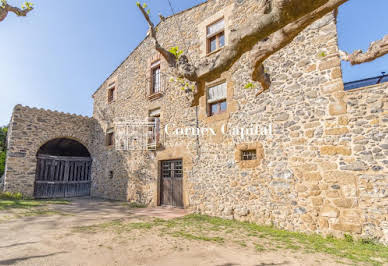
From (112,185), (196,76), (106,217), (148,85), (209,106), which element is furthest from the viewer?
(112,185)

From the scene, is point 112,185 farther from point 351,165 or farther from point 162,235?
point 351,165

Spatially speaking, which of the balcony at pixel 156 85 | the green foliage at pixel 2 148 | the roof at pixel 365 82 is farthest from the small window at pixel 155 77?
the green foliage at pixel 2 148

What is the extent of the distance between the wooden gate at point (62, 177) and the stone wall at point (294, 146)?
566 centimetres

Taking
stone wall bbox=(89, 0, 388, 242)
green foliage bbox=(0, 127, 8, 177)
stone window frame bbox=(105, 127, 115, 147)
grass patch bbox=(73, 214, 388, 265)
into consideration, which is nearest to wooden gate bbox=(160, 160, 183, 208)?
stone wall bbox=(89, 0, 388, 242)

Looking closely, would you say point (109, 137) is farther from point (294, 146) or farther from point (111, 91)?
point (294, 146)

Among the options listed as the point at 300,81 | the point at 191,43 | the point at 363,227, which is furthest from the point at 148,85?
the point at 363,227

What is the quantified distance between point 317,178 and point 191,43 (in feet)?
19.1

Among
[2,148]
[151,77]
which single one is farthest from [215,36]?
[2,148]

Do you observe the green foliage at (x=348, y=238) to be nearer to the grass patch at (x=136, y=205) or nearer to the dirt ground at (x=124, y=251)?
the dirt ground at (x=124, y=251)

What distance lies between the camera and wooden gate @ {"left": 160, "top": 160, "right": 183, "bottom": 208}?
719 centimetres

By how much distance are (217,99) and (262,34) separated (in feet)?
15.3

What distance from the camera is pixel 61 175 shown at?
35.6 feet

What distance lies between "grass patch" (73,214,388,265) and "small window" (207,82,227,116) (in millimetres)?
3130

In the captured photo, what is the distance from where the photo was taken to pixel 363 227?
3.78 metres
